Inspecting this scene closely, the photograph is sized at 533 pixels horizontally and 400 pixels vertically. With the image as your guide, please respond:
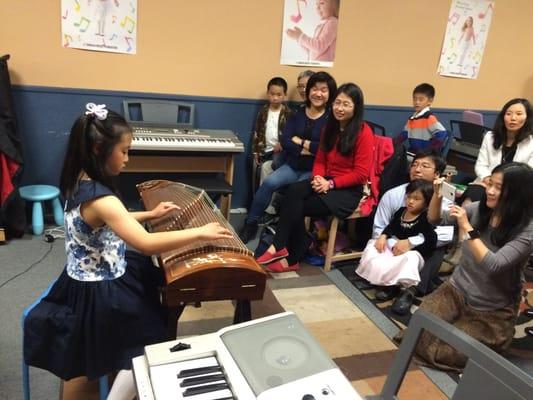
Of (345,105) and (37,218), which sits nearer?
(345,105)

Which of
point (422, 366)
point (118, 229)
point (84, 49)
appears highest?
point (84, 49)

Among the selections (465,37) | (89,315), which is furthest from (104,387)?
(465,37)

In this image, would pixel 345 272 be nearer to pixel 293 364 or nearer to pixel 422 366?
pixel 422 366

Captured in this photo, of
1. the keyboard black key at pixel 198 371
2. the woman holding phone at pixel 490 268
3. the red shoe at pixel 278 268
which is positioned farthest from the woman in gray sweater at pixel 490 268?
the keyboard black key at pixel 198 371

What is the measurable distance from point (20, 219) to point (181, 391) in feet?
7.78

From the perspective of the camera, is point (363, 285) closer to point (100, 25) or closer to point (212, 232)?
point (212, 232)

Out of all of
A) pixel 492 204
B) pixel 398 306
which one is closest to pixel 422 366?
pixel 398 306

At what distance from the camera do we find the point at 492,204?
75.8 inches

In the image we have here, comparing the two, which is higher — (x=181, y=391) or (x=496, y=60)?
(x=496, y=60)

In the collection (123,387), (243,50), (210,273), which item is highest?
(243,50)

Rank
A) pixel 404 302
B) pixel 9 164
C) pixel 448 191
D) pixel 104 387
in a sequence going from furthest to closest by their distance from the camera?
pixel 9 164 → pixel 404 302 → pixel 448 191 → pixel 104 387

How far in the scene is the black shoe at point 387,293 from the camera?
2.63 metres

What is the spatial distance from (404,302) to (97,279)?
5.68 ft

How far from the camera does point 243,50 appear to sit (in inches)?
134
